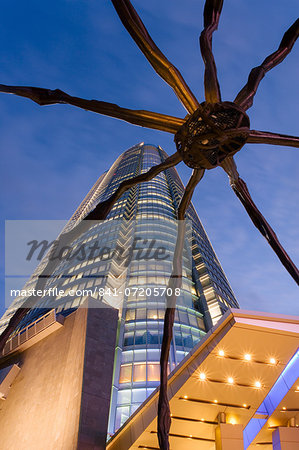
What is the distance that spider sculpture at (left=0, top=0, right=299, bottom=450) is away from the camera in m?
3.83

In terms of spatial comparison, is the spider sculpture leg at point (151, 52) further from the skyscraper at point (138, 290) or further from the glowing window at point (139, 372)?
the glowing window at point (139, 372)

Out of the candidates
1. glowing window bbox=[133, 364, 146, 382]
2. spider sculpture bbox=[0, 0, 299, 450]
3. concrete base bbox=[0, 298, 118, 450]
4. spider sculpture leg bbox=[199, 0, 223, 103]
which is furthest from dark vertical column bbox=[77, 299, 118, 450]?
glowing window bbox=[133, 364, 146, 382]

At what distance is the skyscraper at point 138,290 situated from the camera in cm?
2439

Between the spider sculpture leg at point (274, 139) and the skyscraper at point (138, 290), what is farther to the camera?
the skyscraper at point (138, 290)

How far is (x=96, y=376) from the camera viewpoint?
10.8 meters

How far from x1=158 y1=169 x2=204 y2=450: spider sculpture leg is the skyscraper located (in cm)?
1489

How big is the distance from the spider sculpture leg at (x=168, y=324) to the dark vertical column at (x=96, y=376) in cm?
660

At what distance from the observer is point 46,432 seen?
10.3 m

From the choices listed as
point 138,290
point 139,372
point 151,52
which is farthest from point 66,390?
point 138,290

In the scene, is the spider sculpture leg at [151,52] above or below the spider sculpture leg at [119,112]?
above

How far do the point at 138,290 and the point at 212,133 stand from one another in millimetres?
31284

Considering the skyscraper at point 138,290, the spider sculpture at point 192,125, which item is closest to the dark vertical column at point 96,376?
the spider sculpture at point 192,125

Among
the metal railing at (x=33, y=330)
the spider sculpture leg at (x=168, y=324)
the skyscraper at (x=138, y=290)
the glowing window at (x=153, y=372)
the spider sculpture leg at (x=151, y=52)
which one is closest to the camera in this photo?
the spider sculpture leg at (x=168, y=324)

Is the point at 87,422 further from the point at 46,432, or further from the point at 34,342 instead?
the point at 34,342
